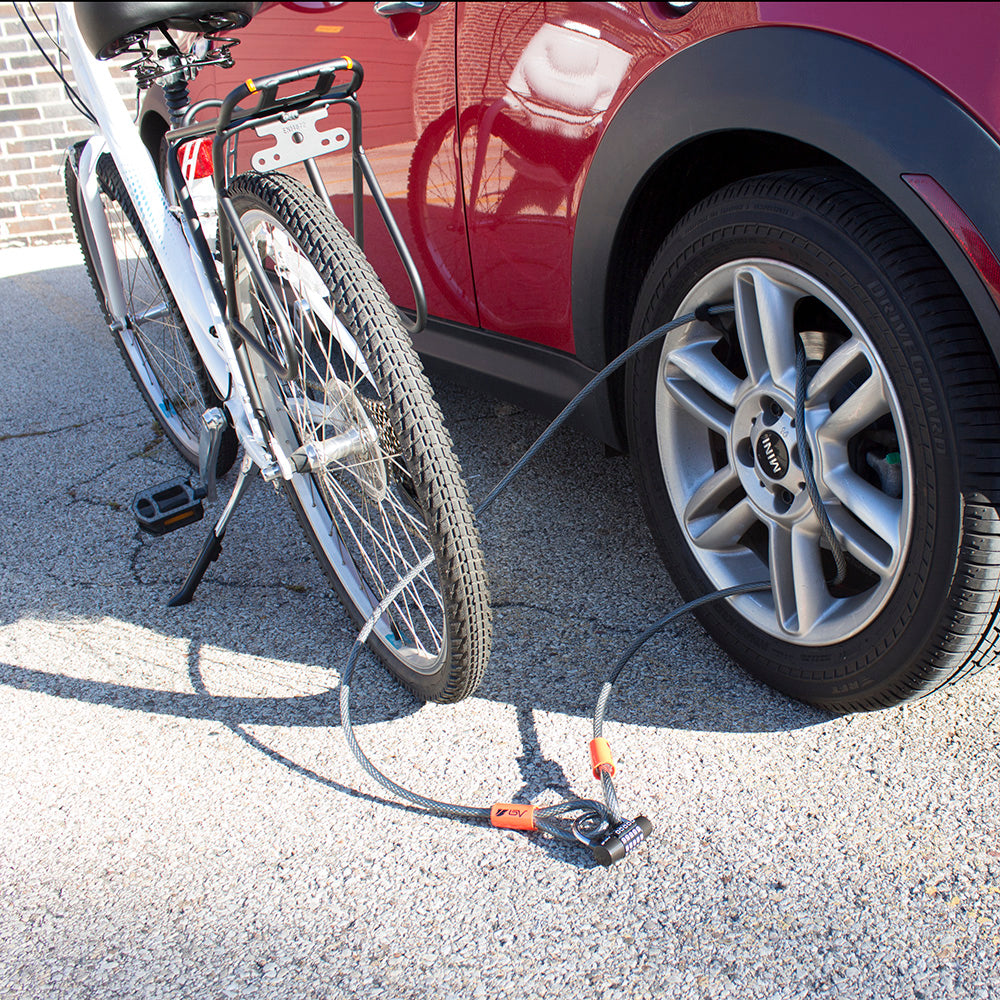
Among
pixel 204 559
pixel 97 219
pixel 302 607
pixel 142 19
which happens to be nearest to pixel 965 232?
pixel 142 19

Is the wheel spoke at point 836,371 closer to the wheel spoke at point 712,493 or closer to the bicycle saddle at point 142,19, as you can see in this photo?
the wheel spoke at point 712,493

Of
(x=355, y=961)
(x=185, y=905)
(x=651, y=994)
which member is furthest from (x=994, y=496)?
(x=185, y=905)

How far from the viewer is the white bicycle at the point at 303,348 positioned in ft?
5.38

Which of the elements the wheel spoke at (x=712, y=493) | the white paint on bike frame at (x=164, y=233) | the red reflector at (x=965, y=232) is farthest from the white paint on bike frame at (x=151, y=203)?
the red reflector at (x=965, y=232)

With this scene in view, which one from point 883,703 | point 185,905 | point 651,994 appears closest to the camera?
point 651,994

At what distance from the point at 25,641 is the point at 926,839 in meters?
1.97

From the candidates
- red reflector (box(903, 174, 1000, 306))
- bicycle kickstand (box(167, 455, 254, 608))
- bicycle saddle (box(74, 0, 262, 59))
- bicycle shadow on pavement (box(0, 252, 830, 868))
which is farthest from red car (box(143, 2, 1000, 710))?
bicycle kickstand (box(167, 455, 254, 608))

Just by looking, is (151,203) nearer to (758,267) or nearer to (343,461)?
(343,461)

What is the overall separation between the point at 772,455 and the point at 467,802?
842mm

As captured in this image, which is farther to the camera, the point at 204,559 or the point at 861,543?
the point at 204,559

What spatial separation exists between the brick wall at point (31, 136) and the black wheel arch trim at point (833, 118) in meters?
5.51

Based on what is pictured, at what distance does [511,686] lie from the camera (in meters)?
2.02

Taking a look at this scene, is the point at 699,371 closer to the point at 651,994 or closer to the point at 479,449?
the point at 651,994

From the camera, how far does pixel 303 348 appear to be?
1.86 metres
